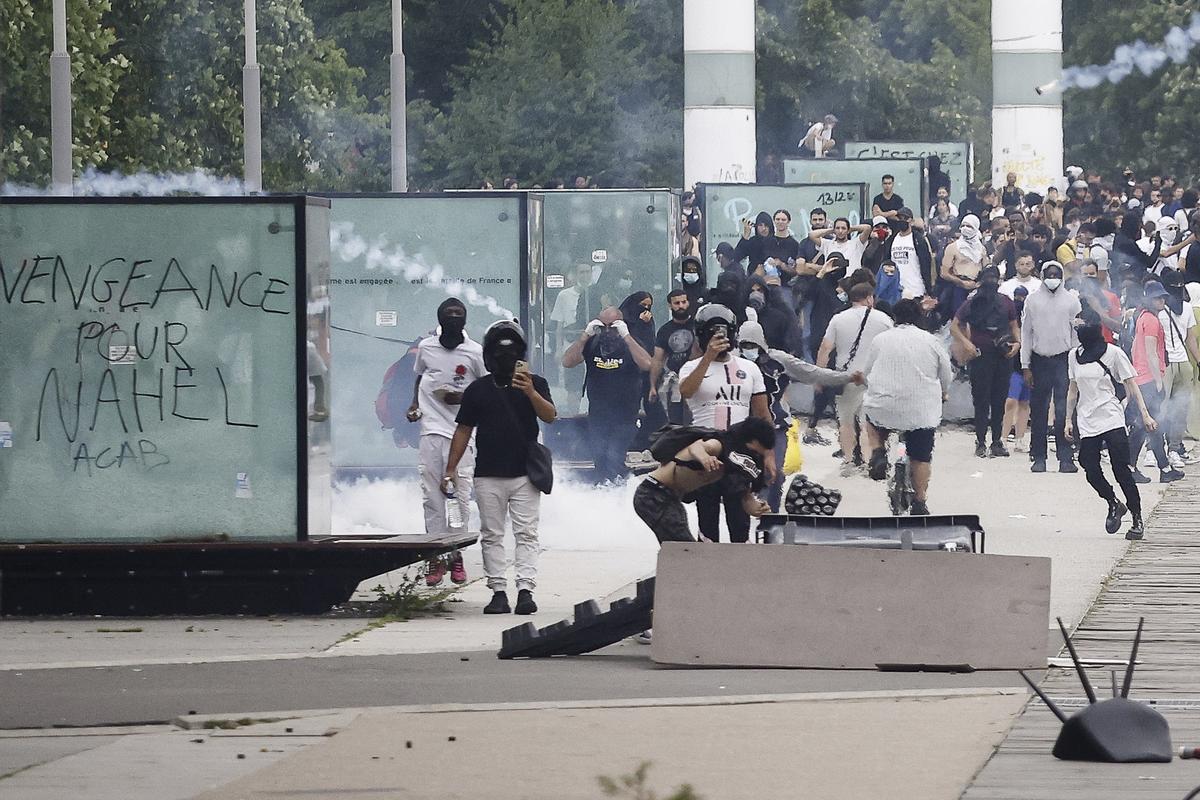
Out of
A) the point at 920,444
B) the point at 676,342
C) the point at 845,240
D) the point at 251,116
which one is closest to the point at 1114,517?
the point at 920,444

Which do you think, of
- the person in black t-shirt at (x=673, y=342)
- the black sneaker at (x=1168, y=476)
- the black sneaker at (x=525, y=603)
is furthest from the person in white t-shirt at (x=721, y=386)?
the black sneaker at (x=1168, y=476)

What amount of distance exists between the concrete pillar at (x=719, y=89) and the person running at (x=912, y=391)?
30800 millimetres

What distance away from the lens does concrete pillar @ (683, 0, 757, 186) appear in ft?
158

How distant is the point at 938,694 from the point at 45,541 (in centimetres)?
556

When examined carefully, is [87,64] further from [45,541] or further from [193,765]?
[193,765]

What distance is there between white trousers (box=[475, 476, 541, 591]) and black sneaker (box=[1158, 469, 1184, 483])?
8.93m

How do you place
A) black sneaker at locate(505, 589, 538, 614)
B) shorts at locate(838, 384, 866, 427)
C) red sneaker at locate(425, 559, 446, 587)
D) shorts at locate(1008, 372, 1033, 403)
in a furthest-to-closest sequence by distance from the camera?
shorts at locate(1008, 372, 1033, 403), shorts at locate(838, 384, 866, 427), red sneaker at locate(425, 559, 446, 587), black sneaker at locate(505, 589, 538, 614)

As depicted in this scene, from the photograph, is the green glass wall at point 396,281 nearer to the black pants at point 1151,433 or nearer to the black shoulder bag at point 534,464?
the black pants at point 1151,433

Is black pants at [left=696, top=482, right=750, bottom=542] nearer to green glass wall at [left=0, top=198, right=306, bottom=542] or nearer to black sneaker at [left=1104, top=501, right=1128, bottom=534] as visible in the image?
green glass wall at [left=0, top=198, right=306, bottom=542]

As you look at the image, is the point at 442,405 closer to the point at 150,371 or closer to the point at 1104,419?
the point at 150,371

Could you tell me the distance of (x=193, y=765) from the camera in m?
9.46

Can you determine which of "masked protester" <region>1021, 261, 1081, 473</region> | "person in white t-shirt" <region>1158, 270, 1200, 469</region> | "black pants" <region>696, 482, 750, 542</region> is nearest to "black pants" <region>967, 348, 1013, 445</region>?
"masked protester" <region>1021, 261, 1081, 473</region>

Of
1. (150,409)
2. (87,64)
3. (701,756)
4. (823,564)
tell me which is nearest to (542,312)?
(150,409)

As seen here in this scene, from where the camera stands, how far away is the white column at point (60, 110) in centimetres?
2764
